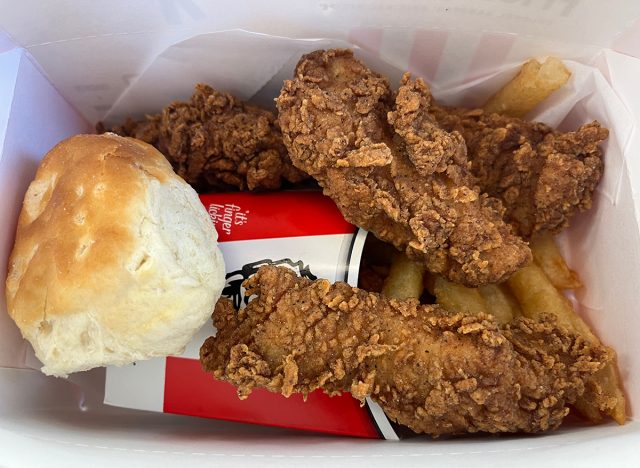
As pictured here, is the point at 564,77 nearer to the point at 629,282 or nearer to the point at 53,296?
the point at 629,282

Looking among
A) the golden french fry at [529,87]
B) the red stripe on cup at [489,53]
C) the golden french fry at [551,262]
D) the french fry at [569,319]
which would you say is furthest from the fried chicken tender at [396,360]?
the red stripe on cup at [489,53]

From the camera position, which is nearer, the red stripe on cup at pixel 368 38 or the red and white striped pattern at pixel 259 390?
the red and white striped pattern at pixel 259 390

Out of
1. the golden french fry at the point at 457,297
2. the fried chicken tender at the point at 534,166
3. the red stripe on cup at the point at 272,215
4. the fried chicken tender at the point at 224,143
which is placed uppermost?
the fried chicken tender at the point at 534,166

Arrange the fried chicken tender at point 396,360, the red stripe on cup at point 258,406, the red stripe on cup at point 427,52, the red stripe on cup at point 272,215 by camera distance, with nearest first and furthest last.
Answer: the fried chicken tender at point 396,360
the red stripe on cup at point 258,406
the red stripe on cup at point 272,215
the red stripe on cup at point 427,52

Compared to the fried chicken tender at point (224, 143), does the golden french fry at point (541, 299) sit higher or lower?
lower

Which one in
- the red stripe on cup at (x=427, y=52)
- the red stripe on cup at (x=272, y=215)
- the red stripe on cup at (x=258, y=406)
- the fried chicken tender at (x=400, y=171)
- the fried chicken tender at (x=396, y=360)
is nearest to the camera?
the fried chicken tender at (x=396, y=360)

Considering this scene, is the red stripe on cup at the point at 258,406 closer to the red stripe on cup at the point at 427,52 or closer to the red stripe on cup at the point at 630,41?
the red stripe on cup at the point at 427,52

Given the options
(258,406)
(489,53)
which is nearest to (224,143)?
(258,406)

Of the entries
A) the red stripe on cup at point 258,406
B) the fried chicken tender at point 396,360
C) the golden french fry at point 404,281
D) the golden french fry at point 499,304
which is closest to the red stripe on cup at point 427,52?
the golden french fry at point 404,281
